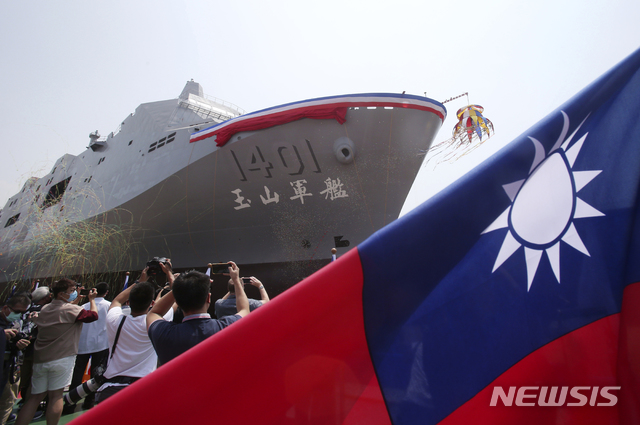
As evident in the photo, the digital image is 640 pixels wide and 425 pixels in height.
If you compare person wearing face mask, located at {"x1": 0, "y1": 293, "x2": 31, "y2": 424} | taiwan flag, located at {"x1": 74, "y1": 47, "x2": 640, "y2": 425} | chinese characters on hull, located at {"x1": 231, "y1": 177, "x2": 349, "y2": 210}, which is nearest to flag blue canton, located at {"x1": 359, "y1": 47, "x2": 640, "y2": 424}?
taiwan flag, located at {"x1": 74, "y1": 47, "x2": 640, "y2": 425}

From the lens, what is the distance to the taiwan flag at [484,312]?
0.96 metres

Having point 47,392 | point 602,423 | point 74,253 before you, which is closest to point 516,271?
point 602,423

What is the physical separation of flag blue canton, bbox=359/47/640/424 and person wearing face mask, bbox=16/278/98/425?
263 cm

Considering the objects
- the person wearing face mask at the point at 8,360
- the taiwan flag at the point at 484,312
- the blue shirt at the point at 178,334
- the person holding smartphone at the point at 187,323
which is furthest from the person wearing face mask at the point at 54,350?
the taiwan flag at the point at 484,312

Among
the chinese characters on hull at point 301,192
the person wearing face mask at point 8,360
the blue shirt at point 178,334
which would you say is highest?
the chinese characters on hull at point 301,192

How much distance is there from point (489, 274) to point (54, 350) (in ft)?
10.4

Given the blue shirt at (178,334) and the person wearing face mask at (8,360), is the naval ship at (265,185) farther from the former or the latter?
the blue shirt at (178,334)

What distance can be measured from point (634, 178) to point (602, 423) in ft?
2.81

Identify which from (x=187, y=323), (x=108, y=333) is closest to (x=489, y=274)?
(x=187, y=323)

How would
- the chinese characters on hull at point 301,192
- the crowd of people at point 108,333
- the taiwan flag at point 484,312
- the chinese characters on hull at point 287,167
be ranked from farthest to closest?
1. the chinese characters on hull at point 301,192
2. the chinese characters on hull at point 287,167
3. the crowd of people at point 108,333
4. the taiwan flag at point 484,312

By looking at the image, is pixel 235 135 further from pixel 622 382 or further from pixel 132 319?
pixel 622 382

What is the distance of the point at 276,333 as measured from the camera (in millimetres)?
955

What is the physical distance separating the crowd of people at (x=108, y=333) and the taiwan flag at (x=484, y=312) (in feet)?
1.91

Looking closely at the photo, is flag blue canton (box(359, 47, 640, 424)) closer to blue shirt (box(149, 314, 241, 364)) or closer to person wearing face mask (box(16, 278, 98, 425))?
blue shirt (box(149, 314, 241, 364))
